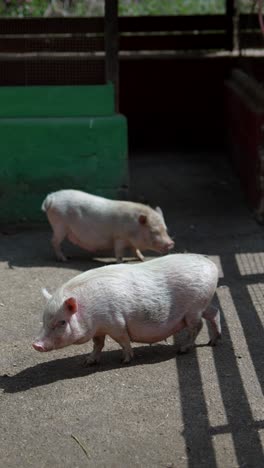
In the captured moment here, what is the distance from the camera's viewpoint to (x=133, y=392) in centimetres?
445

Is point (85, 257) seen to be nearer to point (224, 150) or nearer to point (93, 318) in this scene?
point (93, 318)

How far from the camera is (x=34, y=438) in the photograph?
3984 millimetres

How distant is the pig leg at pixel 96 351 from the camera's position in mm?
4812

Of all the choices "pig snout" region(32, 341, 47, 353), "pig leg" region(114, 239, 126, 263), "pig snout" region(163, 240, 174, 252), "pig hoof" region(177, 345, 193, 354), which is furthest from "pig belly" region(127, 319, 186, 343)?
"pig leg" region(114, 239, 126, 263)

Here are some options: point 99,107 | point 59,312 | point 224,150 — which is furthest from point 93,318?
point 224,150

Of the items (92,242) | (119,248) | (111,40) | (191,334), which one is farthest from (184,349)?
(111,40)

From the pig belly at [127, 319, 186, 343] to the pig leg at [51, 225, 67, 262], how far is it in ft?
7.24

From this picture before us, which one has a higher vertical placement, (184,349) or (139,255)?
(184,349)

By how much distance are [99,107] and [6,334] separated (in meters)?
3.40

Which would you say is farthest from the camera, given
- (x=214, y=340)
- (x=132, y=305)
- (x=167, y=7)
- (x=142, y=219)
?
(x=167, y=7)

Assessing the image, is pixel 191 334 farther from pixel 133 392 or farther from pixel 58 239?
pixel 58 239

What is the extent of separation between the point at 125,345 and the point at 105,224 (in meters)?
2.10

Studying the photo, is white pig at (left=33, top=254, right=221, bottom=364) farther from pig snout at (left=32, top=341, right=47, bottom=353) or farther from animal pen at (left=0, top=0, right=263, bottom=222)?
animal pen at (left=0, top=0, right=263, bottom=222)

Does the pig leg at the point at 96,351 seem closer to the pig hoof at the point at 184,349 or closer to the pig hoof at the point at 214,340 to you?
the pig hoof at the point at 184,349
